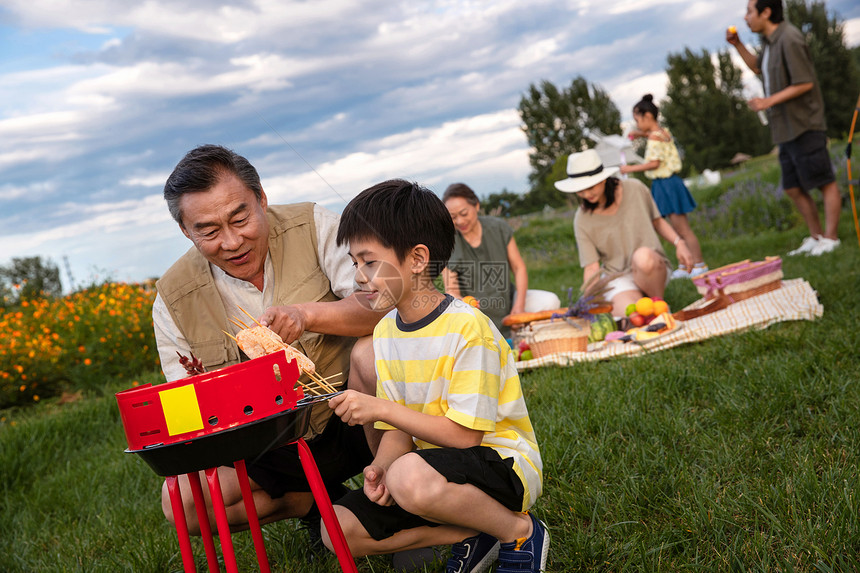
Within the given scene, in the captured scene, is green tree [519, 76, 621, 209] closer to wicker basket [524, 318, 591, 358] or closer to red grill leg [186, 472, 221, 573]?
wicker basket [524, 318, 591, 358]

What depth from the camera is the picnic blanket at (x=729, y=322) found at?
3.98 m

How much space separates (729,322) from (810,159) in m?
2.78

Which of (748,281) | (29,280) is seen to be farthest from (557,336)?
(29,280)

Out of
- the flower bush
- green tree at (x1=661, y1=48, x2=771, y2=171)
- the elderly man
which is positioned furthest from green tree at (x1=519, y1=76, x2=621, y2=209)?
the elderly man

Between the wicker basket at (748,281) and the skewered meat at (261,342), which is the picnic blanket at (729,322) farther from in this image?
the skewered meat at (261,342)

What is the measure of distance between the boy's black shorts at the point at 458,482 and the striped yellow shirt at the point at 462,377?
0.04 metres

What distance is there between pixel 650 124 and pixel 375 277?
239 inches

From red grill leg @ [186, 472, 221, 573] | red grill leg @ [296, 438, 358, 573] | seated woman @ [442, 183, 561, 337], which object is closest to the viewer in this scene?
red grill leg @ [296, 438, 358, 573]

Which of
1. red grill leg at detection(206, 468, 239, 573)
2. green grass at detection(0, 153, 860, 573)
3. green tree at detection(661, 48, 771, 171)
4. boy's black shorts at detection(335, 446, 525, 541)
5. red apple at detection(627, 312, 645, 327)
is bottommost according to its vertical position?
green grass at detection(0, 153, 860, 573)

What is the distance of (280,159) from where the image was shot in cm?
187

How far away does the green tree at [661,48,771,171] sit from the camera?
2525 cm

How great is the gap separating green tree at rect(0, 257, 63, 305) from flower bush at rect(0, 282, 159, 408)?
1645 millimetres

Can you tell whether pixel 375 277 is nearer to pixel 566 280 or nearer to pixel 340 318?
pixel 340 318

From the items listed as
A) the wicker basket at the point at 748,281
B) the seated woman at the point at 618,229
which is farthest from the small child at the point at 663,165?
the wicker basket at the point at 748,281
